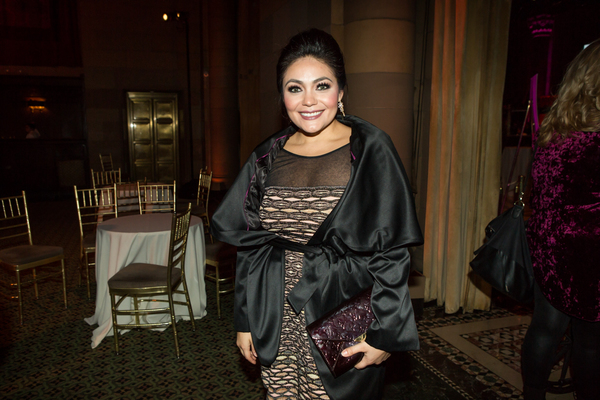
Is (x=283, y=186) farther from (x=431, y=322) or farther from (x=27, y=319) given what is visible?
(x=27, y=319)

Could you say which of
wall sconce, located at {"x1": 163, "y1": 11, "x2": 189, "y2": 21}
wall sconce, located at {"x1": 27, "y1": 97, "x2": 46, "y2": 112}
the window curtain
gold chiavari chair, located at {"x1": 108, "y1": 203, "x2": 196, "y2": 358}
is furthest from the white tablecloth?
wall sconce, located at {"x1": 27, "y1": 97, "x2": 46, "y2": 112}

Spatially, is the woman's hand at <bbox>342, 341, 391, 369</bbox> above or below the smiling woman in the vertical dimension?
below

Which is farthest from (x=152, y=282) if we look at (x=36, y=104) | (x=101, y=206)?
(x=36, y=104)

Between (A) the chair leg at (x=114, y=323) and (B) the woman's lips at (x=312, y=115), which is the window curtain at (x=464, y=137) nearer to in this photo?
(B) the woman's lips at (x=312, y=115)

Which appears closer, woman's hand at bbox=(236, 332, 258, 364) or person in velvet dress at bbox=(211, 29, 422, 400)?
person in velvet dress at bbox=(211, 29, 422, 400)

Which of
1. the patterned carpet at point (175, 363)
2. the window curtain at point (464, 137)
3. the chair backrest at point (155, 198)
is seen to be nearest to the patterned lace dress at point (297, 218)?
the patterned carpet at point (175, 363)

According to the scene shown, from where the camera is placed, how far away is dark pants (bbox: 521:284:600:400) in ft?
5.24

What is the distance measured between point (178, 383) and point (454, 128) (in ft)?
8.54

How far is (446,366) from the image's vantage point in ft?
8.59

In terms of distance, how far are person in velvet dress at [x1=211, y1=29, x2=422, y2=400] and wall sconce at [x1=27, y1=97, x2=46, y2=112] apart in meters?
10.8

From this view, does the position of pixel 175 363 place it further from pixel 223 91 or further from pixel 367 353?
pixel 223 91

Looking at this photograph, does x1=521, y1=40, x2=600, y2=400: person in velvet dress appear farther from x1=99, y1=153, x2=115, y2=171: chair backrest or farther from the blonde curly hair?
x1=99, y1=153, x2=115, y2=171: chair backrest

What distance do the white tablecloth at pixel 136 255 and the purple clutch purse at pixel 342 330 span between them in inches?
93.8

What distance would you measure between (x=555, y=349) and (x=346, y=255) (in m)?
1.14
